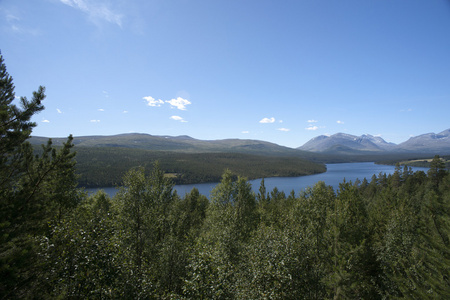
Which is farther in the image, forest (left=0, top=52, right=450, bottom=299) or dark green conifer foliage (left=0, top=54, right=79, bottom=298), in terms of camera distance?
forest (left=0, top=52, right=450, bottom=299)

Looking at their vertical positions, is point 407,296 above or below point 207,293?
below

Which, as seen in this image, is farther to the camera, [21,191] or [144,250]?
[144,250]

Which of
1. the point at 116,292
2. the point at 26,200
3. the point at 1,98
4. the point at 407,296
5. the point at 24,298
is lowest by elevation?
the point at 407,296

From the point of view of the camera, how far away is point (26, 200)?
7.59m

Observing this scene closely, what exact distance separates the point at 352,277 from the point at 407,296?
2864mm

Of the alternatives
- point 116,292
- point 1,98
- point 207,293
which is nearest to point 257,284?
point 207,293

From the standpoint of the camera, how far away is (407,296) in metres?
12.6

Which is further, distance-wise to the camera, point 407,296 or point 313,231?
point 313,231

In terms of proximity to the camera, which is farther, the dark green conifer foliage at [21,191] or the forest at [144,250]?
the forest at [144,250]

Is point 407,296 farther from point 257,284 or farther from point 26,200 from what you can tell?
point 26,200

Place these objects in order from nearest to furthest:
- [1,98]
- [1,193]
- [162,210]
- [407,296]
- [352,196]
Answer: [1,193]
[1,98]
[407,296]
[352,196]
[162,210]

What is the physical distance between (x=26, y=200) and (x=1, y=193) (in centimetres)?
72

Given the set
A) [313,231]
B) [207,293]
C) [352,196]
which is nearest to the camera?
[207,293]

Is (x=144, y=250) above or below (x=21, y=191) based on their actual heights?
below
